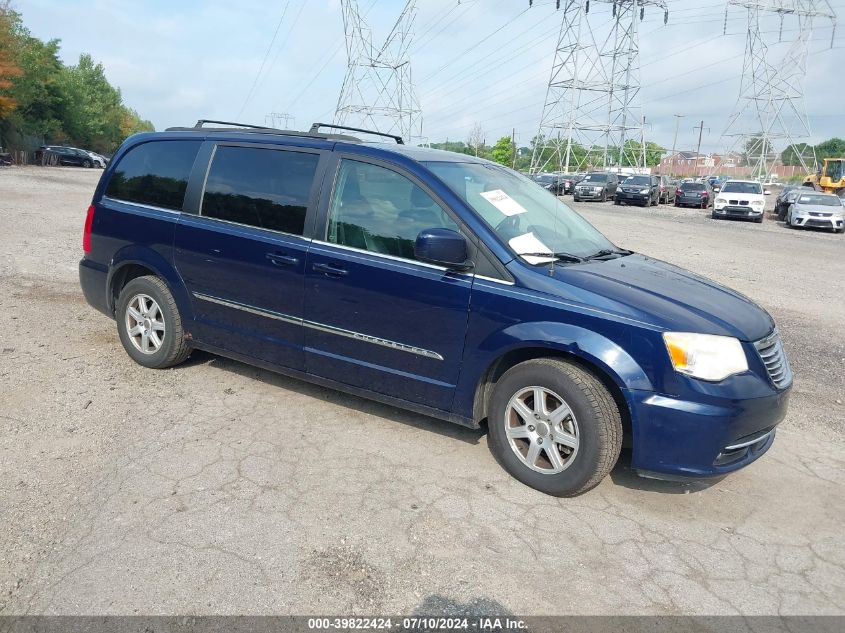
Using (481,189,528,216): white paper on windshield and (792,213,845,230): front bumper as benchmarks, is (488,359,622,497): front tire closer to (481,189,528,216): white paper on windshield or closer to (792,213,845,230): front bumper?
(481,189,528,216): white paper on windshield

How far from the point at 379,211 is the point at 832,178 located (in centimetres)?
4417

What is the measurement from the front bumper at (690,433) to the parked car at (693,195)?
33346 millimetres

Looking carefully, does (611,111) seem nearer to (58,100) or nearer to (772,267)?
(58,100)

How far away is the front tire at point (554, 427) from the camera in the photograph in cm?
344

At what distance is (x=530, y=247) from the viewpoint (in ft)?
12.9

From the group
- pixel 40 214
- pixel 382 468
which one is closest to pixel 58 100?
pixel 40 214

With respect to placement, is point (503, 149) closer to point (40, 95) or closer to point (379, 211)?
point (40, 95)

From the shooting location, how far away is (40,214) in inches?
583

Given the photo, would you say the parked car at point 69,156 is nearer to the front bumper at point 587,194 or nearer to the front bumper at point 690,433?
the front bumper at point 587,194

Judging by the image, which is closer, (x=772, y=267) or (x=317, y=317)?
(x=317, y=317)

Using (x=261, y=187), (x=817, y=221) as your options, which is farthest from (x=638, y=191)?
(x=261, y=187)

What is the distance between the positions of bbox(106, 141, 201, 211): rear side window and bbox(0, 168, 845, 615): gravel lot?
136cm

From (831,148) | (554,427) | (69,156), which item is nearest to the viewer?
(554,427)

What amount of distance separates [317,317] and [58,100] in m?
58.7
